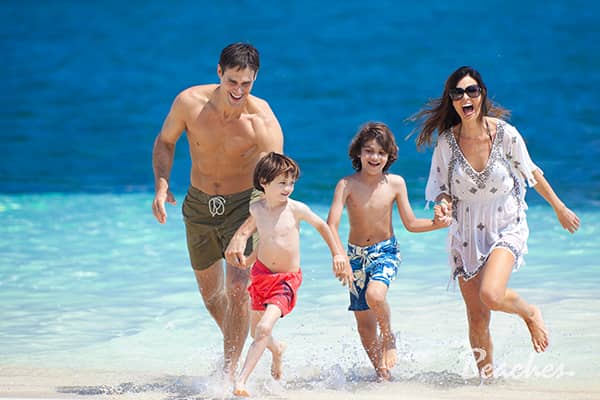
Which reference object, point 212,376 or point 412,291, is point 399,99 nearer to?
point 412,291

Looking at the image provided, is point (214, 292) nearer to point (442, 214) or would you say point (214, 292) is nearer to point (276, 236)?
point (276, 236)

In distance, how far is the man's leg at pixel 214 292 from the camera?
18.1 ft

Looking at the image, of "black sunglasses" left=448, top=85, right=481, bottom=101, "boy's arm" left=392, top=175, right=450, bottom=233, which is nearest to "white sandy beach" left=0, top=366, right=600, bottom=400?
"boy's arm" left=392, top=175, right=450, bottom=233

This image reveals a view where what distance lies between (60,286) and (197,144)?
3.45m

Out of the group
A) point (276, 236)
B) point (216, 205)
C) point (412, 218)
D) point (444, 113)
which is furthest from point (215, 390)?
point (444, 113)

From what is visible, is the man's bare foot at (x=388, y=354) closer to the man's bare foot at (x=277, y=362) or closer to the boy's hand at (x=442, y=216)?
the man's bare foot at (x=277, y=362)

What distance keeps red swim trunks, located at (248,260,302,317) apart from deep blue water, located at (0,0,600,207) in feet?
33.3

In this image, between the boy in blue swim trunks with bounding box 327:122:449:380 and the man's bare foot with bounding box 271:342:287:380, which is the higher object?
the boy in blue swim trunks with bounding box 327:122:449:380

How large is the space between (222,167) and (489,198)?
53.8 inches

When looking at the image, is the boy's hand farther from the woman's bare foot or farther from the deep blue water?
the deep blue water

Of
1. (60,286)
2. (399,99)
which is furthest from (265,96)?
(60,286)

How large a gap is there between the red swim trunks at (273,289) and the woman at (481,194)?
83 cm

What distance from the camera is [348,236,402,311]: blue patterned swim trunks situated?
521 centimetres

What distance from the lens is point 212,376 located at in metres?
5.36
